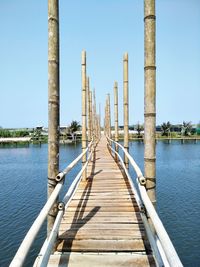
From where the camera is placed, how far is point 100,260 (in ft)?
11.2

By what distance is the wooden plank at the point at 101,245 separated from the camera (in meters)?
3.72

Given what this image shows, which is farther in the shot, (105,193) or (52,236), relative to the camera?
(105,193)

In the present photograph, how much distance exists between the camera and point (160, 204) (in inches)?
646

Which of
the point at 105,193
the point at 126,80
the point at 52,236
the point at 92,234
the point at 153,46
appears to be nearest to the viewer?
the point at 52,236

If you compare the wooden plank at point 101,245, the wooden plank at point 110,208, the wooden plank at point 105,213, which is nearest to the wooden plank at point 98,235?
the wooden plank at point 101,245

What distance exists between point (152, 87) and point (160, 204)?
1439 centimetres

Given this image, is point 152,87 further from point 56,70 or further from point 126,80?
point 126,80

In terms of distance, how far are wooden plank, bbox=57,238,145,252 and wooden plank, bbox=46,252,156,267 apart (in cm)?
15

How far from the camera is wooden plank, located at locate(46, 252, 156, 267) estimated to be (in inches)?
130

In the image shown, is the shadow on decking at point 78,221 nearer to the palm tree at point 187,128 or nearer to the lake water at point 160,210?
the lake water at point 160,210

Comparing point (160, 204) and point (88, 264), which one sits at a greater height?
point (88, 264)

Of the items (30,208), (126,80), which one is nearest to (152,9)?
(126,80)

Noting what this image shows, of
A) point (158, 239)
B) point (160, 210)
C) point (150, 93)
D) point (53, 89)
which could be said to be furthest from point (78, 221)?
point (160, 210)

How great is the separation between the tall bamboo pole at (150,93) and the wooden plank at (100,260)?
82 centimetres
